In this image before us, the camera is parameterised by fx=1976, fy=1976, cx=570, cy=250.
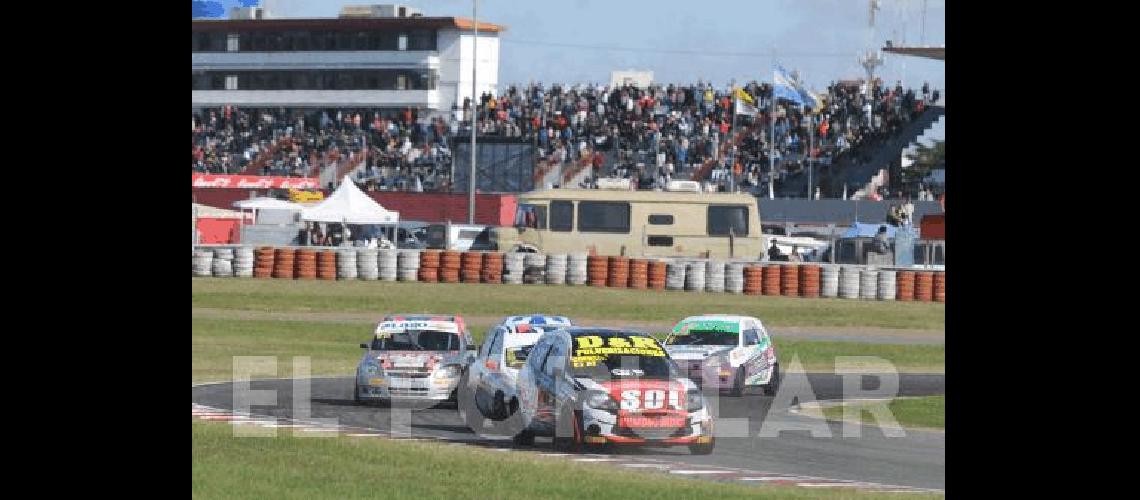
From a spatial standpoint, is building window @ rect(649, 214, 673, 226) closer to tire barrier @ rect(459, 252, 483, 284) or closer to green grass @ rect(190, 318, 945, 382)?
tire barrier @ rect(459, 252, 483, 284)

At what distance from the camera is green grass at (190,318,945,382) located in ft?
113

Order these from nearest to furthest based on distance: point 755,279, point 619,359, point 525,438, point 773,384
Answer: point 619,359 < point 525,438 < point 773,384 < point 755,279

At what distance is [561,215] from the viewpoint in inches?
1969

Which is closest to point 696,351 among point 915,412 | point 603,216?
point 915,412

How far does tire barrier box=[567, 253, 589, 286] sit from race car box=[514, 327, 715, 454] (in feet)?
90.0

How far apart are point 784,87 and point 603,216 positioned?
2078 cm

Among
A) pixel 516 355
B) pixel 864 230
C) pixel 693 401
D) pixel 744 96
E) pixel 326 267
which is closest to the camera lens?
pixel 693 401

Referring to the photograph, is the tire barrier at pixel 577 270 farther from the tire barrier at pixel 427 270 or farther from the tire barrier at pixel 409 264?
the tire barrier at pixel 409 264

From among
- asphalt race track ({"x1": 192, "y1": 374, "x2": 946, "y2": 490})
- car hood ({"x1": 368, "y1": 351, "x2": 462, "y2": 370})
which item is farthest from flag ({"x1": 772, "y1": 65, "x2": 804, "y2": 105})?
car hood ({"x1": 368, "y1": 351, "x2": 462, "y2": 370})

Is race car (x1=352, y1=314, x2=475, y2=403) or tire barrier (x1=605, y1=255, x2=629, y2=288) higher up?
tire barrier (x1=605, y1=255, x2=629, y2=288)

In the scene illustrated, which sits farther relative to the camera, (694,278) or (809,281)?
(694,278)

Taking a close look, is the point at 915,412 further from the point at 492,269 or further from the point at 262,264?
the point at 262,264
